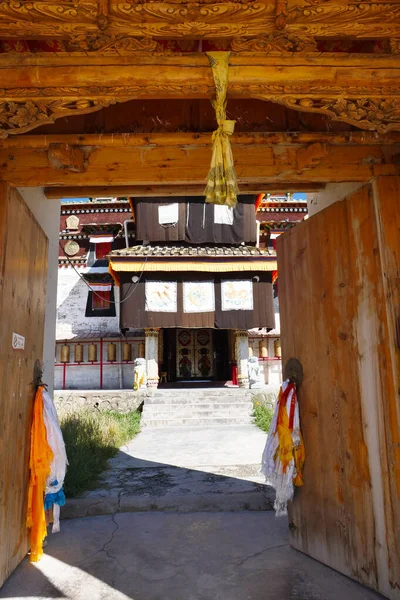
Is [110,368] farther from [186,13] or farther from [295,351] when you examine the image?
[186,13]

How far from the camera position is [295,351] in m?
4.11

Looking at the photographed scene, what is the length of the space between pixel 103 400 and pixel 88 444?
24.0 ft

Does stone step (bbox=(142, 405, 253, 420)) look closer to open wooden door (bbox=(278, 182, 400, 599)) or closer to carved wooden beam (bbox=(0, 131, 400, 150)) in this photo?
open wooden door (bbox=(278, 182, 400, 599))

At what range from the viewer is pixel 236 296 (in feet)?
51.3

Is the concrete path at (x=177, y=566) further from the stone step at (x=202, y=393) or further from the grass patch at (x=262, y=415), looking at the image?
the stone step at (x=202, y=393)

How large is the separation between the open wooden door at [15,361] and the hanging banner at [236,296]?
11.7 m

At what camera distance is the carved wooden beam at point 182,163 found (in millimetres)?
3598

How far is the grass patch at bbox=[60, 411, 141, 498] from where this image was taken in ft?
18.3

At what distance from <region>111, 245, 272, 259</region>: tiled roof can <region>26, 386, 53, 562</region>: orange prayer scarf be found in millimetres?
11466

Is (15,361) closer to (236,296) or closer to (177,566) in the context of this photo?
(177,566)

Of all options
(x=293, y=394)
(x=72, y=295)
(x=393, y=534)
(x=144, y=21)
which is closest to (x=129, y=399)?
(x=72, y=295)

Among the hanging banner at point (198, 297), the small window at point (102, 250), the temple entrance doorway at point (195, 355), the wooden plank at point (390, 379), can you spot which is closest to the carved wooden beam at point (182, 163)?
the wooden plank at point (390, 379)

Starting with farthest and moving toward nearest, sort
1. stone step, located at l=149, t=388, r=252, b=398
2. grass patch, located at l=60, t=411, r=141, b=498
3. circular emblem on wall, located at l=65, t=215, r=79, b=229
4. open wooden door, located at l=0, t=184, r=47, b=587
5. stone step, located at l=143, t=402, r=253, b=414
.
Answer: circular emblem on wall, located at l=65, t=215, r=79, b=229
stone step, located at l=149, t=388, r=252, b=398
stone step, located at l=143, t=402, r=253, b=414
grass patch, located at l=60, t=411, r=141, b=498
open wooden door, located at l=0, t=184, r=47, b=587

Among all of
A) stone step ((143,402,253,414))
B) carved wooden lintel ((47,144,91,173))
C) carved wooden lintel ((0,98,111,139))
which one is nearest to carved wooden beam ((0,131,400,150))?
carved wooden lintel ((47,144,91,173))
